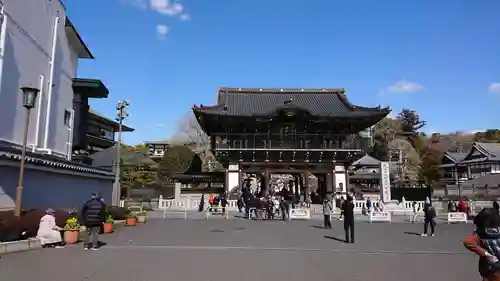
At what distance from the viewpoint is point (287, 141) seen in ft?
126

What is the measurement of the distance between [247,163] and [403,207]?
15.3 meters

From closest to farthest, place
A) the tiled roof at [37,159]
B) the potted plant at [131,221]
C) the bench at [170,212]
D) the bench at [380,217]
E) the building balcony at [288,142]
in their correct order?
the tiled roof at [37,159] < the potted plant at [131,221] < the bench at [380,217] < the bench at [170,212] < the building balcony at [288,142]

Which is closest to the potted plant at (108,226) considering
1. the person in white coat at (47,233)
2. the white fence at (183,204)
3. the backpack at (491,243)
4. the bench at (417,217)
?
the person in white coat at (47,233)

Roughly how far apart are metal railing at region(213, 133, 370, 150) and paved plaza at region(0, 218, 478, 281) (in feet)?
77.4

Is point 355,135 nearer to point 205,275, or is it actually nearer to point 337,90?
point 337,90

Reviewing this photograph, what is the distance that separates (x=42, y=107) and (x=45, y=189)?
5337 millimetres

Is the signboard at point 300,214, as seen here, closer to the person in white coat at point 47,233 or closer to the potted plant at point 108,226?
the potted plant at point 108,226

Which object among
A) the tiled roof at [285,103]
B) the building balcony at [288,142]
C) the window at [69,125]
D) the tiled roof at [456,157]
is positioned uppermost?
the tiled roof at [285,103]

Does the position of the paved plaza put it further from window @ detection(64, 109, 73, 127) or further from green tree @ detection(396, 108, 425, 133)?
green tree @ detection(396, 108, 425, 133)

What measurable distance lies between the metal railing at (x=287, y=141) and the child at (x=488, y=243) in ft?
108

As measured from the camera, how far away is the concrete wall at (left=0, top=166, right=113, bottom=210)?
500 inches

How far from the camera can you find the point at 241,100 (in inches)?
1710

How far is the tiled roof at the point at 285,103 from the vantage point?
1505 inches

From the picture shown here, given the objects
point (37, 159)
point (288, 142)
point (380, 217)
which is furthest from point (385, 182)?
point (37, 159)
